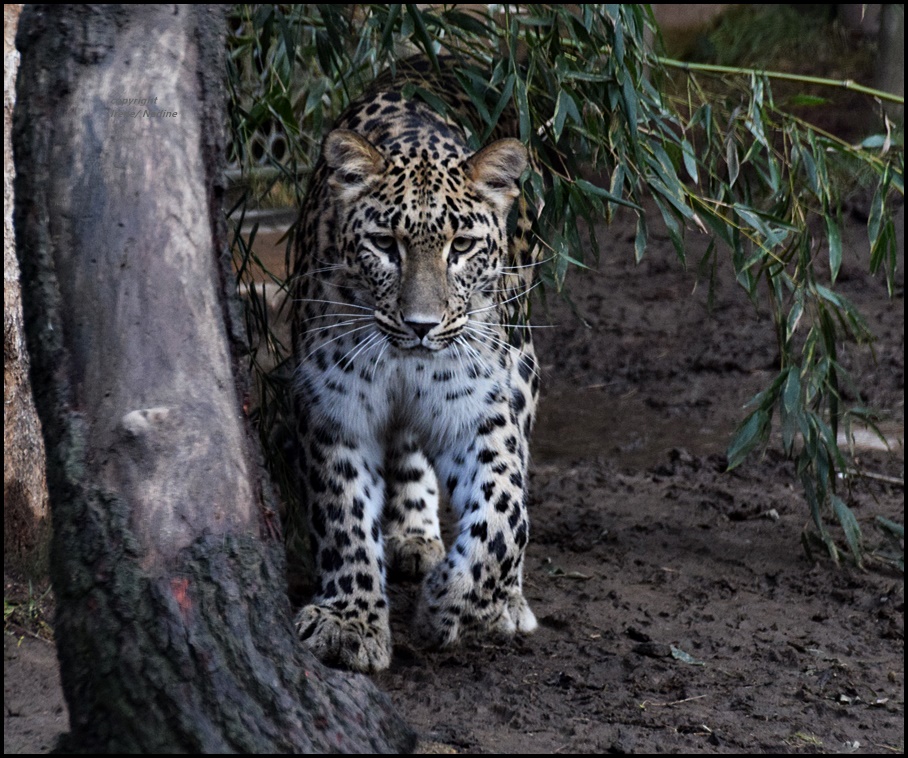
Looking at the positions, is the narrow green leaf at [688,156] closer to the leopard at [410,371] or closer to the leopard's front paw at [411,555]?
the leopard at [410,371]

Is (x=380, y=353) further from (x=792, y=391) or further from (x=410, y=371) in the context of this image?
(x=792, y=391)

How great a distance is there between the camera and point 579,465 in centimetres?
692

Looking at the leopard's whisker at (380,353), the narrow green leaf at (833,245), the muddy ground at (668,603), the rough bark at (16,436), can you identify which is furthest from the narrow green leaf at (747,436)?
the rough bark at (16,436)

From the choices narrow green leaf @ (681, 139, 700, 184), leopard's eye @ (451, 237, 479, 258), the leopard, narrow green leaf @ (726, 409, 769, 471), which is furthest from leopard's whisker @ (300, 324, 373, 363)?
narrow green leaf @ (726, 409, 769, 471)

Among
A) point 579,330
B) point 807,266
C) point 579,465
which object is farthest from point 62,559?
point 579,330

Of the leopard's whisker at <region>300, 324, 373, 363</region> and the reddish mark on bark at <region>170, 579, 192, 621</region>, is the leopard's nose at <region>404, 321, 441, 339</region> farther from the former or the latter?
the reddish mark on bark at <region>170, 579, 192, 621</region>

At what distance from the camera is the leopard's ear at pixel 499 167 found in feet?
14.3

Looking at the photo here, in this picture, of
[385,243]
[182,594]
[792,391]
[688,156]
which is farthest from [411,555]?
[182,594]

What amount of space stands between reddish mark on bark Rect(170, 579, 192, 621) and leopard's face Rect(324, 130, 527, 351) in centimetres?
172

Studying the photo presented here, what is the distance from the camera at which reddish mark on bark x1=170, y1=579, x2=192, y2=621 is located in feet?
8.43

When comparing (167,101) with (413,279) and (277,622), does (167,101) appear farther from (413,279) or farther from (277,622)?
(413,279)

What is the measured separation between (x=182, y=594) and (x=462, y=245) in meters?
2.09

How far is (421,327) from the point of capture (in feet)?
13.6

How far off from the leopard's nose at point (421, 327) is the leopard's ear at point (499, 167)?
60 cm
